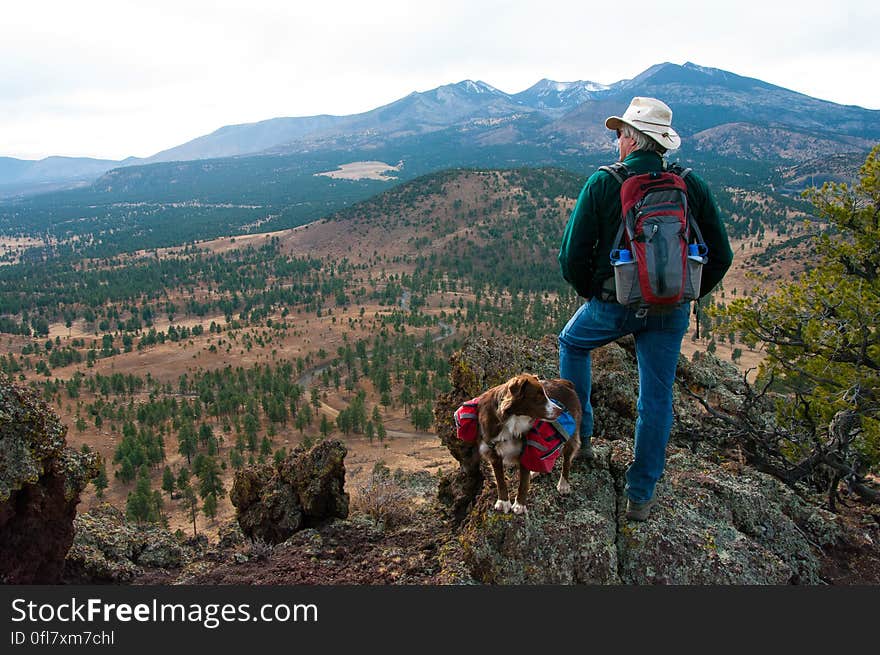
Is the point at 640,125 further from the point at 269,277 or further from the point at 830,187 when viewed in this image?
the point at 269,277

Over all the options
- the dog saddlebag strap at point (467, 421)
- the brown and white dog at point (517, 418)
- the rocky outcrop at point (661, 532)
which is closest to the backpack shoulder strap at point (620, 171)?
the brown and white dog at point (517, 418)

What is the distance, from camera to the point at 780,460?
599 centimetres

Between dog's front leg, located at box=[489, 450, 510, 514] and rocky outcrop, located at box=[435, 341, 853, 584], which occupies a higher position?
dog's front leg, located at box=[489, 450, 510, 514]

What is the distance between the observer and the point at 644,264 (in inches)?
126

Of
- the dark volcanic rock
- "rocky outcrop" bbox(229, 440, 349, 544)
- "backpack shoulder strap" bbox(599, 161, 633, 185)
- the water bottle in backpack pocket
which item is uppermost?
"backpack shoulder strap" bbox(599, 161, 633, 185)

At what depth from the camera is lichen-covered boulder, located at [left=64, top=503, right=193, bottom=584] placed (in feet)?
17.2

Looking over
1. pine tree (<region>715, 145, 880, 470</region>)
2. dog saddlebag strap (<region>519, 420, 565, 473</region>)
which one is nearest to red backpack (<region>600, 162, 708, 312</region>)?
dog saddlebag strap (<region>519, 420, 565, 473</region>)

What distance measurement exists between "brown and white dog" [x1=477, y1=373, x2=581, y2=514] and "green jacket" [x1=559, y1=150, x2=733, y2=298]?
0.79 metres

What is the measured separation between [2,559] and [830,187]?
1182cm

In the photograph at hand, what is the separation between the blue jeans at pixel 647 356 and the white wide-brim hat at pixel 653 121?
1094 mm

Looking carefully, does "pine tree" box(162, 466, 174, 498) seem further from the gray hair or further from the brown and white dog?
the gray hair

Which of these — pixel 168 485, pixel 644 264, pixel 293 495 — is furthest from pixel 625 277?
pixel 168 485

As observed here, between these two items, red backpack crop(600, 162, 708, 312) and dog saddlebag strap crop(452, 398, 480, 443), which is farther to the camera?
dog saddlebag strap crop(452, 398, 480, 443)

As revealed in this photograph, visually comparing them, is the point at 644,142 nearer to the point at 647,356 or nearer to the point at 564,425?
the point at 647,356
